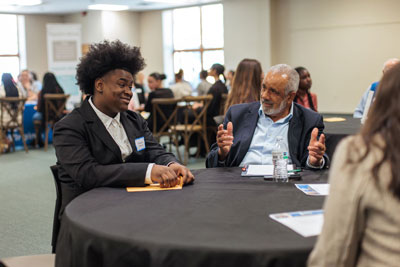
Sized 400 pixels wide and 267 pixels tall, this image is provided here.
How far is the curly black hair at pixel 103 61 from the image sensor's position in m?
2.37

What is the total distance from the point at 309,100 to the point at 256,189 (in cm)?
353

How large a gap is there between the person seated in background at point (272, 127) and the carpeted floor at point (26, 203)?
58.9 inches

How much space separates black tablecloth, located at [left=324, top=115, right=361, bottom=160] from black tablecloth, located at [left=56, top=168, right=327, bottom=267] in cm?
195

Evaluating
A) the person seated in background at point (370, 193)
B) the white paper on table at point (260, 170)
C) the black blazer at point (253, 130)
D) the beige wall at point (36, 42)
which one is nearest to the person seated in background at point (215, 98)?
the black blazer at point (253, 130)

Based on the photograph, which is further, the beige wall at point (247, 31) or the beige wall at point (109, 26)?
the beige wall at point (109, 26)

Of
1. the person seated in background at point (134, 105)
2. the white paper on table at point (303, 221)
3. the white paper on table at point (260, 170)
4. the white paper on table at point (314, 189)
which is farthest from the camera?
the person seated in background at point (134, 105)

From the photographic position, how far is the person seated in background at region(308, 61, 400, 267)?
104cm

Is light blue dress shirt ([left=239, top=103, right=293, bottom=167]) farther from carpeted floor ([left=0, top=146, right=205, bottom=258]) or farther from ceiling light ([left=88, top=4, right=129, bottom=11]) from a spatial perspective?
ceiling light ([left=88, top=4, right=129, bottom=11])

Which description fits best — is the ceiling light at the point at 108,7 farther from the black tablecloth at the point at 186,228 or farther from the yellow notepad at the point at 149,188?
the black tablecloth at the point at 186,228

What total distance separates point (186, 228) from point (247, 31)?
452 inches

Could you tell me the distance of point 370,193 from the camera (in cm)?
105

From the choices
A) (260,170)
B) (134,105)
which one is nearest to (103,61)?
(260,170)

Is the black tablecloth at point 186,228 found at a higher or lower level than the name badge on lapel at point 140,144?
lower

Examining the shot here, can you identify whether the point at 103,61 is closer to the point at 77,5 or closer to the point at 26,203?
the point at 26,203
